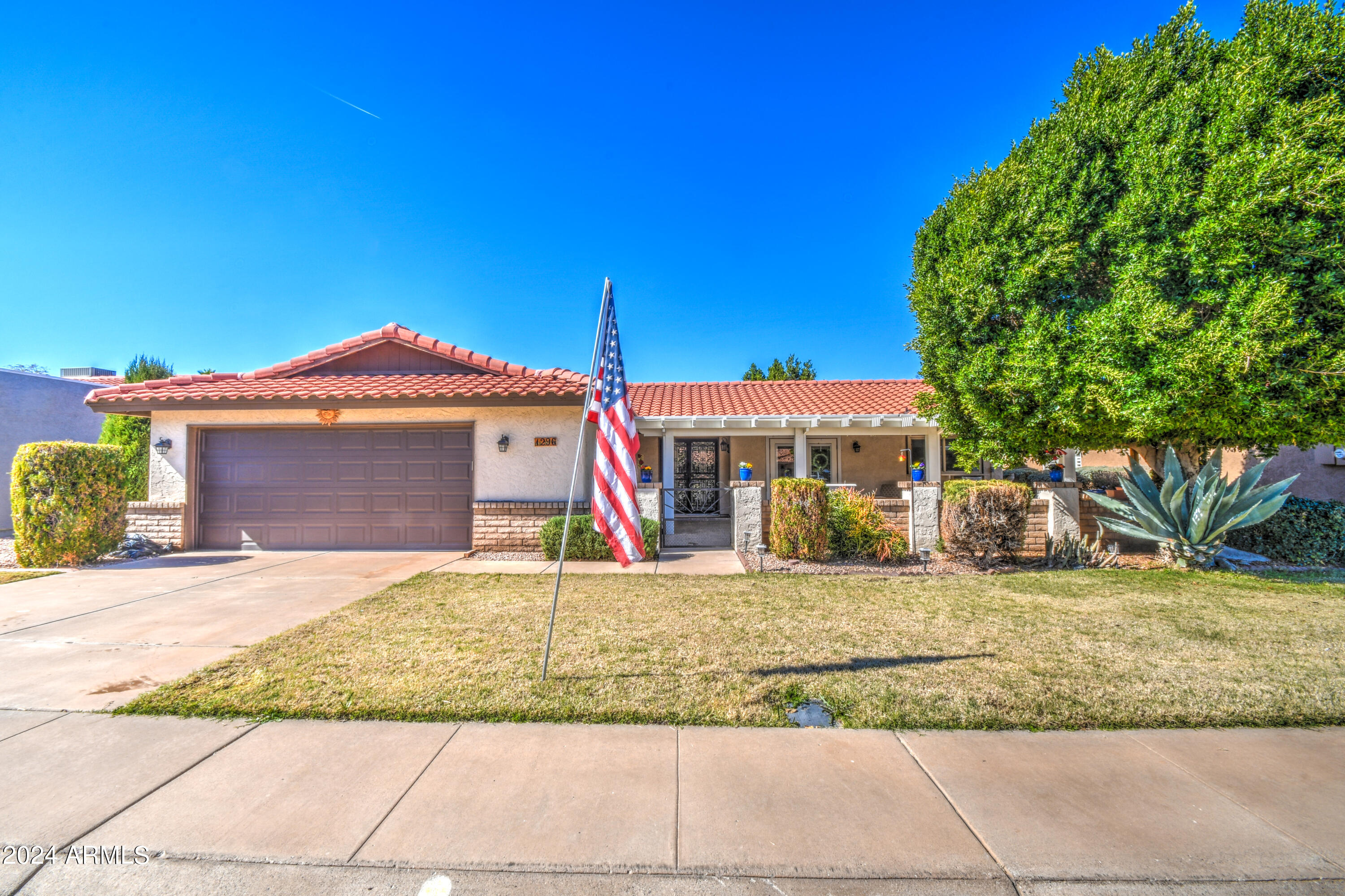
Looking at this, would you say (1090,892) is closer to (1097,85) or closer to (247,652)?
(247,652)

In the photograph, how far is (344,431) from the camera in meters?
10.8

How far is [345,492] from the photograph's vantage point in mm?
10758

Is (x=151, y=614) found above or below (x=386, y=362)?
below

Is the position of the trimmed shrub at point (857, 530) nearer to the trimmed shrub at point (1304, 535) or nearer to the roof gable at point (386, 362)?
the trimmed shrub at point (1304, 535)

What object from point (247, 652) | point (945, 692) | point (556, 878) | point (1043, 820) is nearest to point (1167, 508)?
point (945, 692)

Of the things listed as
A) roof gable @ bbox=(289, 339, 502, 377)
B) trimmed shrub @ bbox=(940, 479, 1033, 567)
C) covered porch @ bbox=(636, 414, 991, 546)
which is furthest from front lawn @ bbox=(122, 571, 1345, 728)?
covered porch @ bbox=(636, 414, 991, 546)

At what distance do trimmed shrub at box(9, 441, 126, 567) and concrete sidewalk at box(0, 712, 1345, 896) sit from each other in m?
7.48

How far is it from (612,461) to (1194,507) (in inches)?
339

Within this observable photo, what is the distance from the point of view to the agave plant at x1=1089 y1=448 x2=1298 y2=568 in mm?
7742

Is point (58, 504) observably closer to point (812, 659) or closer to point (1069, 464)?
point (812, 659)

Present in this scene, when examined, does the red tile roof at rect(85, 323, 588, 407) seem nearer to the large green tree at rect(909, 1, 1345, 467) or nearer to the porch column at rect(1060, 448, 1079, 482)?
the large green tree at rect(909, 1, 1345, 467)

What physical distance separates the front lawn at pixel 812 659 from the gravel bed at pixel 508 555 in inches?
99.4

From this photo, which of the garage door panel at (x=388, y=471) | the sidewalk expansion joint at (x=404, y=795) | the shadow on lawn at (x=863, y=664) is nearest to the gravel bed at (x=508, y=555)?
the garage door panel at (x=388, y=471)

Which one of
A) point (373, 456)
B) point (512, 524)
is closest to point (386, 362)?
point (373, 456)
